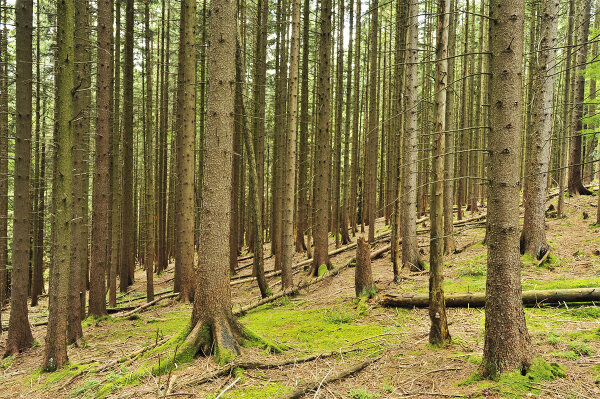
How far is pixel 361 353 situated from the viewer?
518 centimetres

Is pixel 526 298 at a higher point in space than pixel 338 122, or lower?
lower

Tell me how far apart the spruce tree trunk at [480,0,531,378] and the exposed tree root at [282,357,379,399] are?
1516 mm

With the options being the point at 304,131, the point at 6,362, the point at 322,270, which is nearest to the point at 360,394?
the point at 322,270

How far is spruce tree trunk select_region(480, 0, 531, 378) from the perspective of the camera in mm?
3553

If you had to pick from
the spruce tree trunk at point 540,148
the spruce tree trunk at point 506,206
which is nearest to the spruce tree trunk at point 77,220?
the spruce tree trunk at point 506,206

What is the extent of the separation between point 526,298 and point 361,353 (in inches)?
113

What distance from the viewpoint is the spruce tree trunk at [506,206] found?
3.55m

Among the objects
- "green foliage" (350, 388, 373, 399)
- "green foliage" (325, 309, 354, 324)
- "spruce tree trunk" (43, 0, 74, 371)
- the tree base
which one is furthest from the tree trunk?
"spruce tree trunk" (43, 0, 74, 371)

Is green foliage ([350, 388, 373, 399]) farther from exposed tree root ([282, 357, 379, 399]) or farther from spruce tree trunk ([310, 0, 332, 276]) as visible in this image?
spruce tree trunk ([310, 0, 332, 276])

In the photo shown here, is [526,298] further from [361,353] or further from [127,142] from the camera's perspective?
[127,142]

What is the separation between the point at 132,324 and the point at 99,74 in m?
6.25

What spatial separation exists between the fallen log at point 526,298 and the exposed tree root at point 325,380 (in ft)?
6.52

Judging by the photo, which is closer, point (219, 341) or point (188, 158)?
point (219, 341)

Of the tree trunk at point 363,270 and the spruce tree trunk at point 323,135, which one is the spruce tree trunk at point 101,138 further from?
the tree trunk at point 363,270
